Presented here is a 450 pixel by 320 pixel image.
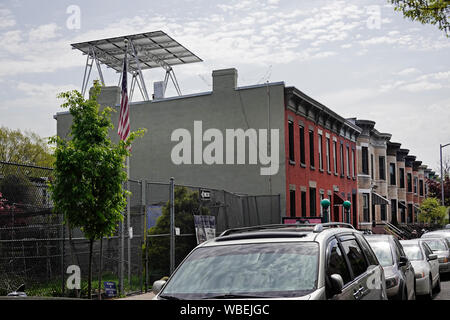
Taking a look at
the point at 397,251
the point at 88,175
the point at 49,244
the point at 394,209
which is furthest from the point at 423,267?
the point at 394,209

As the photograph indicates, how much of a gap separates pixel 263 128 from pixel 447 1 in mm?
13975

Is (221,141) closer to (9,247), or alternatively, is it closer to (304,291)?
(9,247)

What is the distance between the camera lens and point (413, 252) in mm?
14961

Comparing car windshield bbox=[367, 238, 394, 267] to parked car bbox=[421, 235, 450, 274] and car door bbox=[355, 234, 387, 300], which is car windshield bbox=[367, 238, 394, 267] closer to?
car door bbox=[355, 234, 387, 300]

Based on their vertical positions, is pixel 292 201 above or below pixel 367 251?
above

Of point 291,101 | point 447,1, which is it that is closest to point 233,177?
point 291,101

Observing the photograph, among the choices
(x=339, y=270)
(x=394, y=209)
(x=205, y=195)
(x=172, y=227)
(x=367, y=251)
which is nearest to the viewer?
(x=339, y=270)

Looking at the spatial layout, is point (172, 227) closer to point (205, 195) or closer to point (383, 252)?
point (205, 195)

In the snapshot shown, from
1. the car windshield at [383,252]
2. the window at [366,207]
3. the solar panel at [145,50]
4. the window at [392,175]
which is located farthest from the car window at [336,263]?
the window at [392,175]

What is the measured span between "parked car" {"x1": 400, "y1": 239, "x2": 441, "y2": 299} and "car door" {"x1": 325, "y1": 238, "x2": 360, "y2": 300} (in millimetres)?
8195

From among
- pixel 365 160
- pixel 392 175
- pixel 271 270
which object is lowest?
pixel 271 270

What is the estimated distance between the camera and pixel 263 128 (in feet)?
91.4

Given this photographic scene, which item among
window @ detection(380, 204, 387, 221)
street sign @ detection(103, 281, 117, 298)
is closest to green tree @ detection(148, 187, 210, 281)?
street sign @ detection(103, 281, 117, 298)

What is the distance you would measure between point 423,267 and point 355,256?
7794mm
